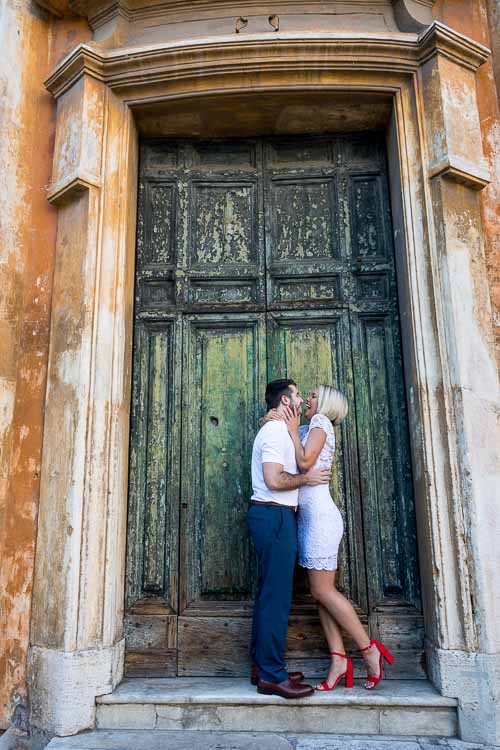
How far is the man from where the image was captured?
3336 mm

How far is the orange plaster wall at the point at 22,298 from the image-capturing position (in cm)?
367

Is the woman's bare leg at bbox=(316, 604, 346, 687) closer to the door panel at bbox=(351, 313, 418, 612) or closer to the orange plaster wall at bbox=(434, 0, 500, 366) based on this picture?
the door panel at bbox=(351, 313, 418, 612)

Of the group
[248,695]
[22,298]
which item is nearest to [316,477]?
[248,695]

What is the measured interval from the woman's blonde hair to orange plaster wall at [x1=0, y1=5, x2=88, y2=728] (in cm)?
171

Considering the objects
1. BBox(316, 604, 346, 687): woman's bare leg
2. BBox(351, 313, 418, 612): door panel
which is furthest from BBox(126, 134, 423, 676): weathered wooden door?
BBox(316, 604, 346, 687): woman's bare leg

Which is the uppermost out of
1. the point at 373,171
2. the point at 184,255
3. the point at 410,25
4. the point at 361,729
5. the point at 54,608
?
the point at 410,25

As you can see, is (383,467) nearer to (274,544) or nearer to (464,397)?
(464,397)

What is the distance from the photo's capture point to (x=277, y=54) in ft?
13.5

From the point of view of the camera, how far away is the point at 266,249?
14.4 feet

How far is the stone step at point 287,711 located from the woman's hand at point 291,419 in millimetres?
1405

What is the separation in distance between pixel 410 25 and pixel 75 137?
2.32 m

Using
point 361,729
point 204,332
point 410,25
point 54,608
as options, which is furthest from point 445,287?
point 54,608

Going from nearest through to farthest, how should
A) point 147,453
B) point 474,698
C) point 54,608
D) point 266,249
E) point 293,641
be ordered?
point 474,698, point 54,608, point 293,641, point 147,453, point 266,249

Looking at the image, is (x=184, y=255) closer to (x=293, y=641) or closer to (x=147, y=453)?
(x=147, y=453)
